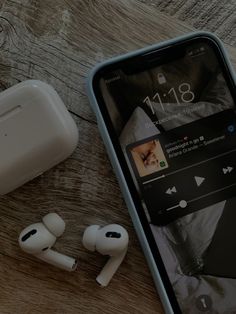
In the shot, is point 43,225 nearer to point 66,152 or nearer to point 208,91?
point 66,152

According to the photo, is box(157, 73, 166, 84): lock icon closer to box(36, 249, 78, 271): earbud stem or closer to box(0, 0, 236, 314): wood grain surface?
box(0, 0, 236, 314): wood grain surface

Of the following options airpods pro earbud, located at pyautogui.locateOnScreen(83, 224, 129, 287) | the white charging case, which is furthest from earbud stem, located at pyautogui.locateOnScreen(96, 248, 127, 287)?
the white charging case

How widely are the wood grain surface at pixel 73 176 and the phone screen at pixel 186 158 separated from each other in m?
0.03

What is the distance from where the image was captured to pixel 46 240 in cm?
46

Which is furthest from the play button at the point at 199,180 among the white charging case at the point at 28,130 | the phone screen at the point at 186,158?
the white charging case at the point at 28,130

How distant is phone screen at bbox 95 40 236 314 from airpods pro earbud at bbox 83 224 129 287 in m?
0.03

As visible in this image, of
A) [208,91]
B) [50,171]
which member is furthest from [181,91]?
[50,171]

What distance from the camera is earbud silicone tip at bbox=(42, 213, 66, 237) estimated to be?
0.47 m

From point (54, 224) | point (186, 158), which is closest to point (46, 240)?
point (54, 224)

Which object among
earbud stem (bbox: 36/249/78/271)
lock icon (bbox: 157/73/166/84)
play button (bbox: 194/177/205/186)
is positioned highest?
lock icon (bbox: 157/73/166/84)

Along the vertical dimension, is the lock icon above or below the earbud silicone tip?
above

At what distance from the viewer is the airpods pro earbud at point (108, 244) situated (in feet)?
1.52

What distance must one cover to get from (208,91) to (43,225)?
181 millimetres

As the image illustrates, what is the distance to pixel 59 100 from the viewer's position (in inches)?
18.8
